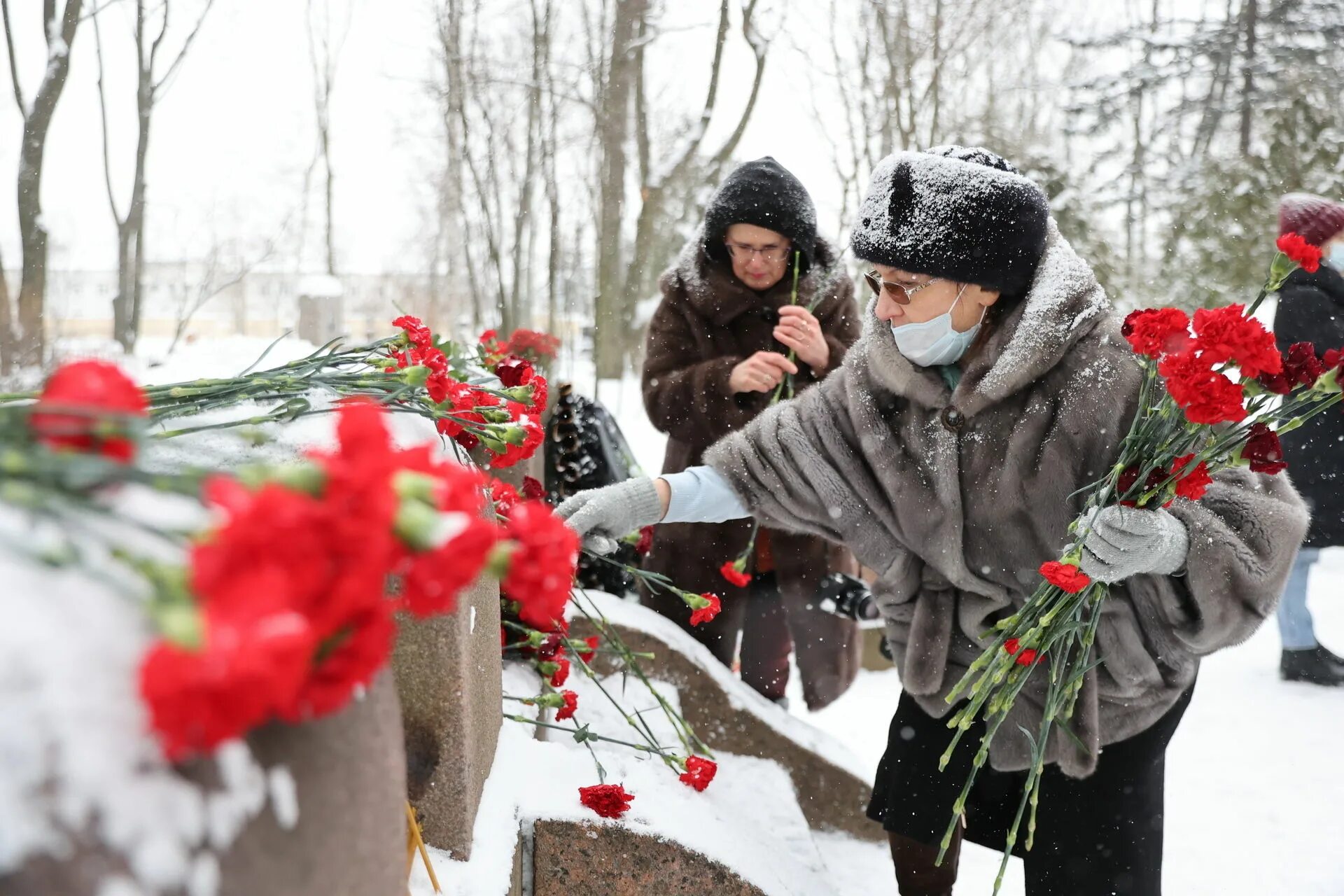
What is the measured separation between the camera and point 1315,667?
4543 mm

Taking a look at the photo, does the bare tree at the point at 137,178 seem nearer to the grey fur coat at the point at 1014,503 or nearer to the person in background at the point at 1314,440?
the grey fur coat at the point at 1014,503

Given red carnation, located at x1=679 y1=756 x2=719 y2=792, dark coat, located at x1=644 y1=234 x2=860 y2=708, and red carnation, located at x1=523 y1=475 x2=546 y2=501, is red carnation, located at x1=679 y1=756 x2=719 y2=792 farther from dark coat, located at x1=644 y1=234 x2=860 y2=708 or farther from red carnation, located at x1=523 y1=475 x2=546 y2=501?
dark coat, located at x1=644 y1=234 x2=860 y2=708

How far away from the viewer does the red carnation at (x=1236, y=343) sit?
1503 mm

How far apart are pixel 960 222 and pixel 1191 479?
1.93ft

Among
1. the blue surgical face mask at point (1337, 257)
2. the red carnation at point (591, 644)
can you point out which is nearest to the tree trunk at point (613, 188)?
the blue surgical face mask at point (1337, 257)

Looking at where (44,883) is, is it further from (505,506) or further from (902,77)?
(902,77)

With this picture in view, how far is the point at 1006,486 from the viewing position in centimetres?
192

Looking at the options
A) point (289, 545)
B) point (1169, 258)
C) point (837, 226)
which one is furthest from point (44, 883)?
point (1169, 258)

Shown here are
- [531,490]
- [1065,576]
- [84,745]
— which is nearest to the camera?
[84,745]

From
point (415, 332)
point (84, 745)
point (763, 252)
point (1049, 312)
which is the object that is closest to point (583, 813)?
point (415, 332)

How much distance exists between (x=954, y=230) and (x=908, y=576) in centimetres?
69

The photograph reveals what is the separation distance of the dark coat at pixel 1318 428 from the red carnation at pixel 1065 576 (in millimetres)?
3085

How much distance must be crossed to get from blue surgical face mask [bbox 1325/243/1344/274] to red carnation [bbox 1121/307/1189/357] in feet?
10.7

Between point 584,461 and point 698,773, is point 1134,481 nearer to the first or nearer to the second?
point 698,773
